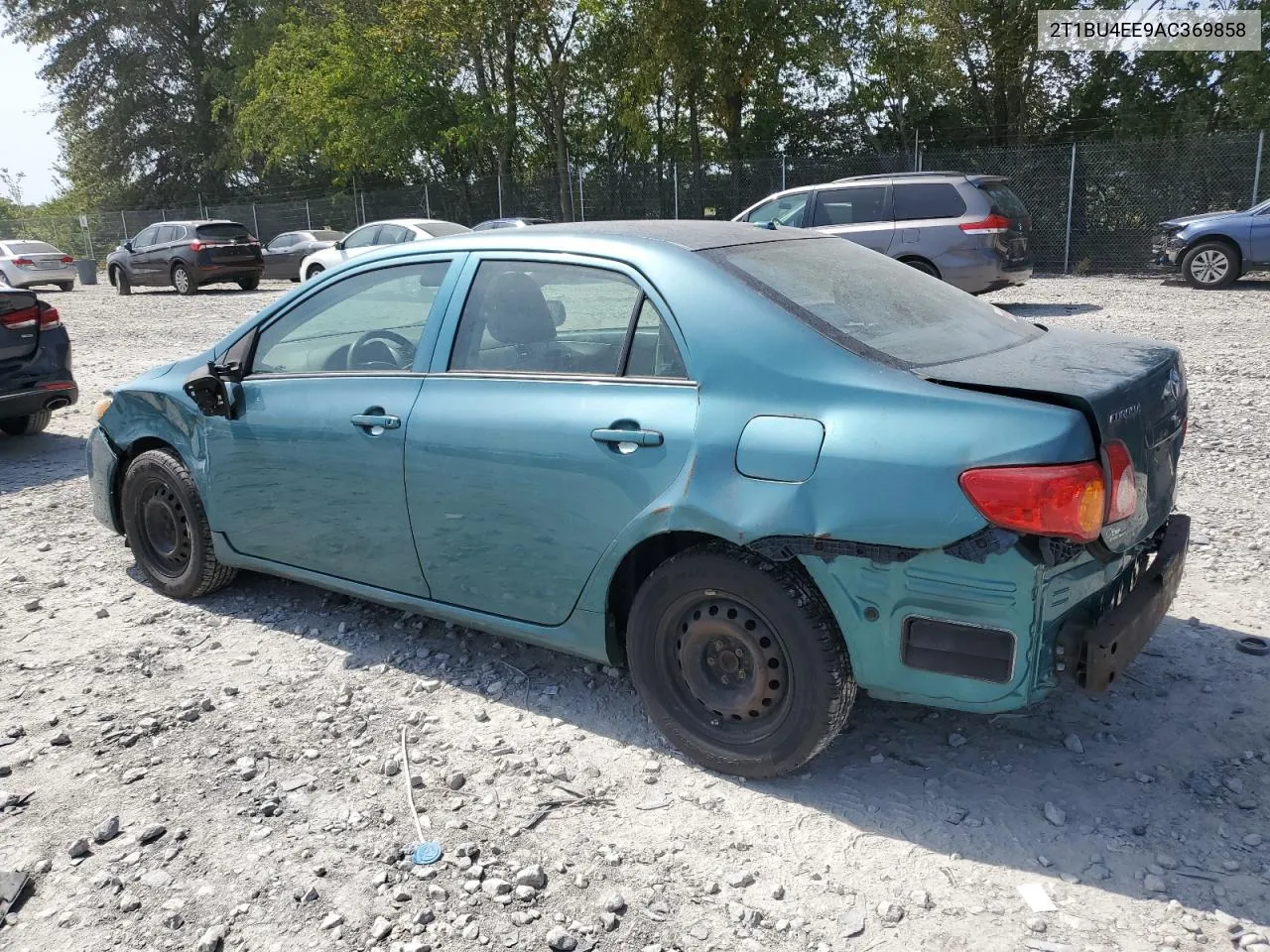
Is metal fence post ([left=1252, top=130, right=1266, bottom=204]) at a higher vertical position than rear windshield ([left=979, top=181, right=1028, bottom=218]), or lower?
higher

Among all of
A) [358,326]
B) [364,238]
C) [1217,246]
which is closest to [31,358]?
[358,326]

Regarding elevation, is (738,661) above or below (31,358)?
below

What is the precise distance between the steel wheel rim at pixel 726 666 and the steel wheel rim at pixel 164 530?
2.60 m

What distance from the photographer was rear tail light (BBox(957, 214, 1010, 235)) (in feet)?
43.9

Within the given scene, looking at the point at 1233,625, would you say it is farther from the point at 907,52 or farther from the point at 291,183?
the point at 291,183

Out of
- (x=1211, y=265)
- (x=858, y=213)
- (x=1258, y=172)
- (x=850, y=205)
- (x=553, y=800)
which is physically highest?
(x=1258, y=172)

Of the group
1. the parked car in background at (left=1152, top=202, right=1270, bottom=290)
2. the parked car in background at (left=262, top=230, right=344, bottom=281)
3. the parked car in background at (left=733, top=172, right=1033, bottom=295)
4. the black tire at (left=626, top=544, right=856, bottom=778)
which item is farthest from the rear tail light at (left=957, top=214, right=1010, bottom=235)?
the parked car in background at (left=262, top=230, right=344, bottom=281)

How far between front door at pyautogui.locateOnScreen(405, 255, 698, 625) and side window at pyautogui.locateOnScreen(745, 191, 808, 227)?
38.4ft

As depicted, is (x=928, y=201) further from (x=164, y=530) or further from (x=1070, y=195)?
(x=164, y=530)

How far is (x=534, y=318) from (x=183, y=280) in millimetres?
22761

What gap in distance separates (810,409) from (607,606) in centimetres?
95

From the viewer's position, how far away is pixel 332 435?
394cm

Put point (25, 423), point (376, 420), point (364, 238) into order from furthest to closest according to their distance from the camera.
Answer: point (364, 238) → point (25, 423) → point (376, 420)

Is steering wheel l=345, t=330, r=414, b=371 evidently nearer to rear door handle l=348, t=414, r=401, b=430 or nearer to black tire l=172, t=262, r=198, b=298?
rear door handle l=348, t=414, r=401, b=430
